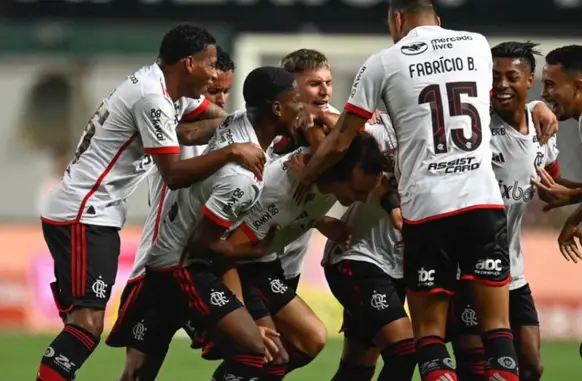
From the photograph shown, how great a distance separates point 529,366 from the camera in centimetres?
763

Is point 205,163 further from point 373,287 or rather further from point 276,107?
point 373,287

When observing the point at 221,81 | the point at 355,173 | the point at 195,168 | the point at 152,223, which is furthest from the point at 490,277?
the point at 221,81

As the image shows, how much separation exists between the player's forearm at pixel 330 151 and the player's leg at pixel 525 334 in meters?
1.57

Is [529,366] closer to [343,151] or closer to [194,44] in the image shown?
[343,151]

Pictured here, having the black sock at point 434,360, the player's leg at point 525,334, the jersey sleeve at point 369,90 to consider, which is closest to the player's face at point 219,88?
the jersey sleeve at point 369,90

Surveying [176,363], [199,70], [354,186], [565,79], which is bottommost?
[176,363]

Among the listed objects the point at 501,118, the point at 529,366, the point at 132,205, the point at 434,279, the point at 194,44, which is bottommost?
the point at 132,205

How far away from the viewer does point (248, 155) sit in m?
6.76

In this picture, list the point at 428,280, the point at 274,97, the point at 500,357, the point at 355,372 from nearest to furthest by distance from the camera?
1. the point at 500,357
2. the point at 428,280
3. the point at 274,97
4. the point at 355,372

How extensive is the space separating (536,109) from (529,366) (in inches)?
58.0

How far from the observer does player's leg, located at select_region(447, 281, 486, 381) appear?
761 cm

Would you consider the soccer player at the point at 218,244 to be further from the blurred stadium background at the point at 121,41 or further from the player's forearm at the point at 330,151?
the blurred stadium background at the point at 121,41

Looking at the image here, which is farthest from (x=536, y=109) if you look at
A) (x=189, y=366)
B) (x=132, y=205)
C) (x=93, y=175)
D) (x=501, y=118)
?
(x=132, y=205)

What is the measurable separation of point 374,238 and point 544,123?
1174mm
